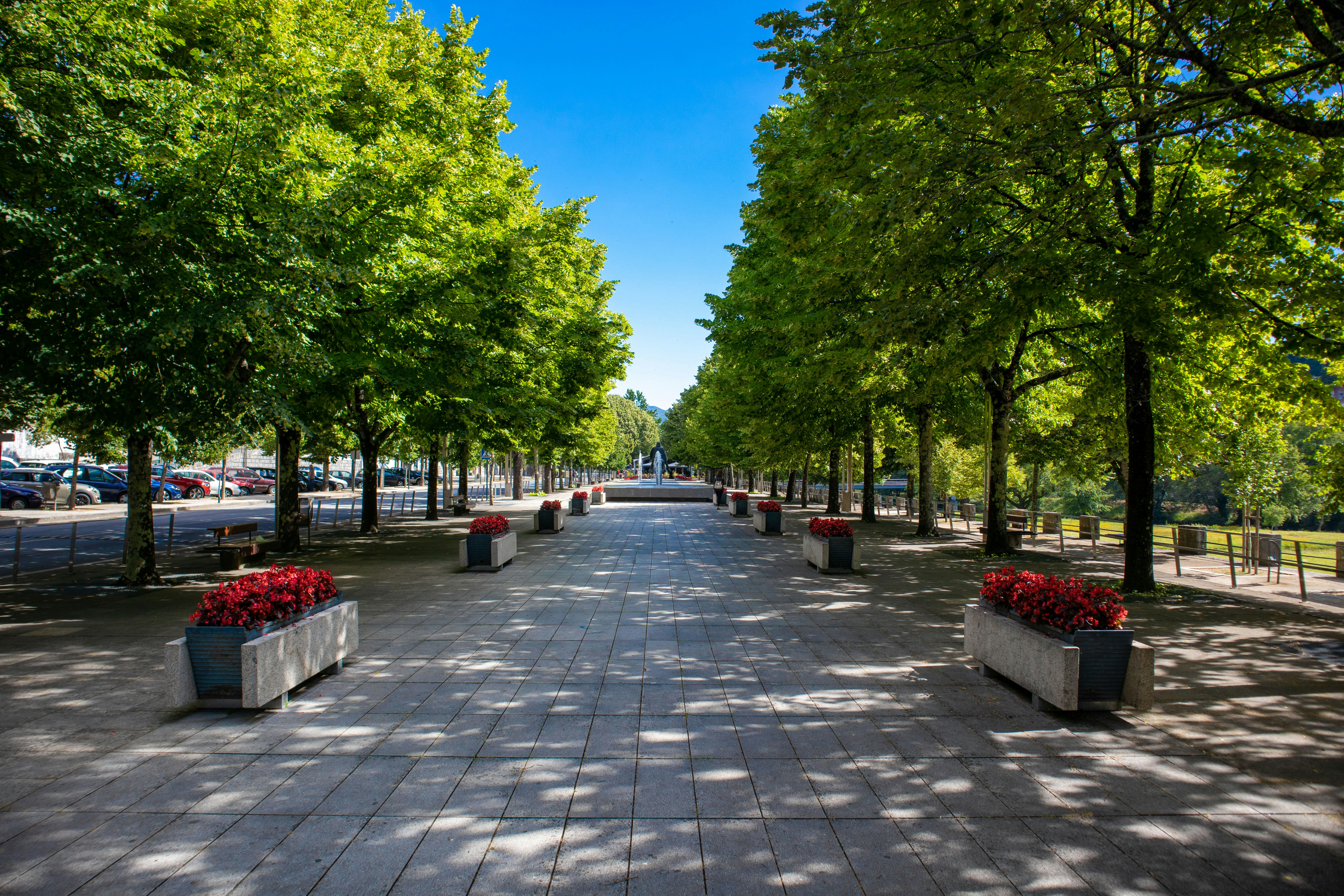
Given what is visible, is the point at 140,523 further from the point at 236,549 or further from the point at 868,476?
the point at 868,476

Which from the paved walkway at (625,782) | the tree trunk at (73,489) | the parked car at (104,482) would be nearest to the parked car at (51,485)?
the tree trunk at (73,489)

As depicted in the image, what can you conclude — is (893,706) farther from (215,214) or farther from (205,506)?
(205,506)

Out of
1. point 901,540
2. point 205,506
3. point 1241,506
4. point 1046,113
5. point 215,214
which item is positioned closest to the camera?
point 1046,113

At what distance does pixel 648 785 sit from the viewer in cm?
455

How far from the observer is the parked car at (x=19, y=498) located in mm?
29500

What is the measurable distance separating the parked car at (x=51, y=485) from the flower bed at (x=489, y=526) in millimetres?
28169

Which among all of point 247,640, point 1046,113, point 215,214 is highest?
point 1046,113

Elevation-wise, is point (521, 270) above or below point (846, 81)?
below

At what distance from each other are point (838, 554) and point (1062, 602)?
8.07m

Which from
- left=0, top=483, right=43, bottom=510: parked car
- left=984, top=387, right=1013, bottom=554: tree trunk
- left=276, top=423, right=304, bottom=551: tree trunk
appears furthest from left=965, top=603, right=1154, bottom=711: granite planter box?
left=0, top=483, right=43, bottom=510: parked car

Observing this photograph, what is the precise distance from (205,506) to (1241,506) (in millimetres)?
47370

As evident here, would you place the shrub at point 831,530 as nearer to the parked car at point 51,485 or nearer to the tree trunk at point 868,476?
the tree trunk at point 868,476

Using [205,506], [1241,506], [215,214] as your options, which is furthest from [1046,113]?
[205,506]

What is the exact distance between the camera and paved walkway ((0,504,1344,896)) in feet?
11.8
